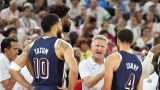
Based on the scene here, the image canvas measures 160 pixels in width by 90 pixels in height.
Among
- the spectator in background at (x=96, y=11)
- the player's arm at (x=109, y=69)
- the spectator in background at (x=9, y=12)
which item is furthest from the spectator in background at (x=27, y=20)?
the player's arm at (x=109, y=69)

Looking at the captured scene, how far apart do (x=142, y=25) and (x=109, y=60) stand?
9.55 m

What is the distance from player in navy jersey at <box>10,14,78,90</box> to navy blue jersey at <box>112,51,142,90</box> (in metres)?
0.71

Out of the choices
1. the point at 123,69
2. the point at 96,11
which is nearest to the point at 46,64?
the point at 123,69

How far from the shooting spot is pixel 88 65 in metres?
9.35

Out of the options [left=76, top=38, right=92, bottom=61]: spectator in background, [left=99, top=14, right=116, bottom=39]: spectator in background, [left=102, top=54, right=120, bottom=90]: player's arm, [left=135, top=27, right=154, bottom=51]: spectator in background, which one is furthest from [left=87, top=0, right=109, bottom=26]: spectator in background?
[left=102, top=54, right=120, bottom=90]: player's arm

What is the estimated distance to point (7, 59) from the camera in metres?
9.85

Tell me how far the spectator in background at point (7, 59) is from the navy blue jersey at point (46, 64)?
3.76 feet

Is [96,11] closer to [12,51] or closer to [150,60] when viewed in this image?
[12,51]

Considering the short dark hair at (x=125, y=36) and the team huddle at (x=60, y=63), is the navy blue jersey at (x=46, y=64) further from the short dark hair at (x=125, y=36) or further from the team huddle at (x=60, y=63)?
the short dark hair at (x=125, y=36)

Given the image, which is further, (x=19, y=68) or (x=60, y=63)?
(x=19, y=68)

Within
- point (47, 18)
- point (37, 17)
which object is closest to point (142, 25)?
point (37, 17)

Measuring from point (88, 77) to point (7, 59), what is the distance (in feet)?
5.04

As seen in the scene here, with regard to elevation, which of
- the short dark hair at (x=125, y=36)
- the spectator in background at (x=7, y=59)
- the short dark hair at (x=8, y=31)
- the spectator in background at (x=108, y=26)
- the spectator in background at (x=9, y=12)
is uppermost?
the short dark hair at (x=125, y=36)

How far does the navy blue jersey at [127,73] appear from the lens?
8.39 metres
